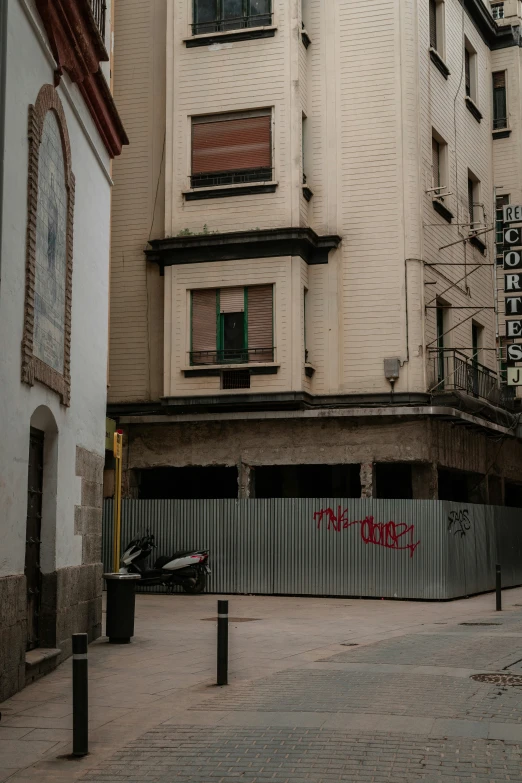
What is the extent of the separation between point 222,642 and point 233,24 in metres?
18.9

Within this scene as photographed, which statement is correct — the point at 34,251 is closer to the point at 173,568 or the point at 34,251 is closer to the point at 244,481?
the point at 173,568

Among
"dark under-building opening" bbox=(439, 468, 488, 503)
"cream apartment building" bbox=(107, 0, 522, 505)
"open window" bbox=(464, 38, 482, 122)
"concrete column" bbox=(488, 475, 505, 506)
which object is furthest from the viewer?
"open window" bbox=(464, 38, 482, 122)

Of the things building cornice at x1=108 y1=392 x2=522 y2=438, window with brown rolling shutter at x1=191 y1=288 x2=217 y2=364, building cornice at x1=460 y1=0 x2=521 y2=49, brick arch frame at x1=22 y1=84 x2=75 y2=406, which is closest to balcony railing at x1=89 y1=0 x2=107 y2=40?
brick arch frame at x1=22 y1=84 x2=75 y2=406

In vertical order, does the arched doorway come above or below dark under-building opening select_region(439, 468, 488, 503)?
below

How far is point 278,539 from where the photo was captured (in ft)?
75.4

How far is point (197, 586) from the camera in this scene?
2297 cm

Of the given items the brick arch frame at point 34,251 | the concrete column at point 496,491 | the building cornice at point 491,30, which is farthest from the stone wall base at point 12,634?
the building cornice at point 491,30

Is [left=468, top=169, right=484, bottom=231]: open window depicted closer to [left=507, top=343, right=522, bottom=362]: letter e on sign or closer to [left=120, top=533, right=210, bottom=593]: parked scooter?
[left=507, top=343, right=522, bottom=362]: letter e on sign

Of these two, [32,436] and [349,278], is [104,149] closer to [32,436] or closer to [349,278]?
[32,436]

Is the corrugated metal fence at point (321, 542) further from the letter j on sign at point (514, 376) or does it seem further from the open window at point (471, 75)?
the open window at point (471, 75)

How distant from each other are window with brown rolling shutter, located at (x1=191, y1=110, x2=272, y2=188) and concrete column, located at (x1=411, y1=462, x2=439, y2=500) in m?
7.66

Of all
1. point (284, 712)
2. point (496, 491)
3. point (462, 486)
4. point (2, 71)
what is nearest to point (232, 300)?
point (462, 486)

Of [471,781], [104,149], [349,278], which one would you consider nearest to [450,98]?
[349,278]

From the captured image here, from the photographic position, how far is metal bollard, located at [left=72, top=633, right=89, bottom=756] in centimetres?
751
